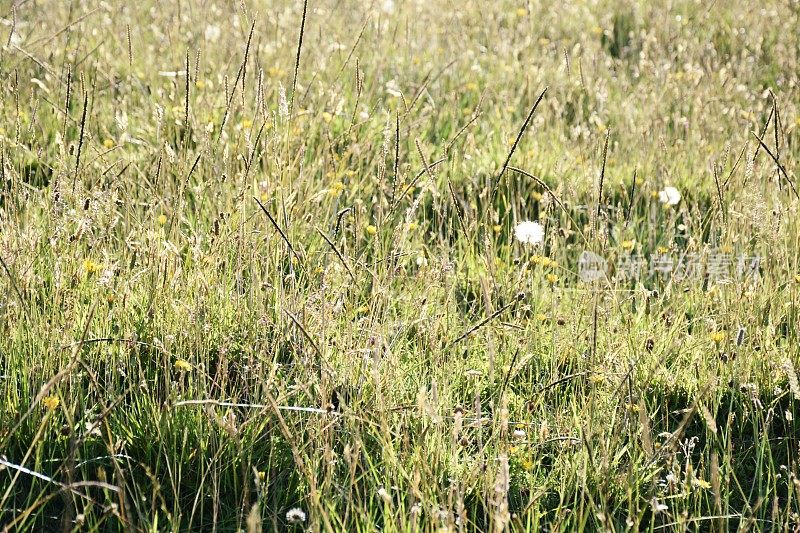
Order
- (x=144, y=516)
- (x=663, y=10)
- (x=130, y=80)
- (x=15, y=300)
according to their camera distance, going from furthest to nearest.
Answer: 1. (x=663, y=10)
2. (x=130, y=80)
3. (x=15, y=300)
4. (x=144, y=516)

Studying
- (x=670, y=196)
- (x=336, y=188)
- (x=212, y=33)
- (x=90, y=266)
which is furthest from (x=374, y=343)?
(x=212, y=33)

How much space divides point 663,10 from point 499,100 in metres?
2.08

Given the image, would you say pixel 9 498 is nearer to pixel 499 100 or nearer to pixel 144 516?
pixel 144 516

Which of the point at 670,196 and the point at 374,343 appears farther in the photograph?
the point at 670,196

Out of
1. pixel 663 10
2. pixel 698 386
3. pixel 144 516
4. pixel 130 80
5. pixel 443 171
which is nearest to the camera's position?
pixel 144 516

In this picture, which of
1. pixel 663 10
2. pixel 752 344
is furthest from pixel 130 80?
pixel 663 10

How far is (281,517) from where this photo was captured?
1999 mm

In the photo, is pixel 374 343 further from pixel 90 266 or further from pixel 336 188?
pixel 336 188

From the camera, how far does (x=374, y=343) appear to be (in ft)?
7.25

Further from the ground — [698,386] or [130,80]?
[130,80]

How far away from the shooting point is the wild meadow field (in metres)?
1.93

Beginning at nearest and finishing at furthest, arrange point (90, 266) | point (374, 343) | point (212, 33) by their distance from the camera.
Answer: point (374, 343), point (90, 266), point (212, 33)

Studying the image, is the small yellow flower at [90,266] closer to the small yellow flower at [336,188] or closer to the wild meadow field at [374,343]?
the wild meadow field at [374,343]

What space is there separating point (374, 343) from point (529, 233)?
3.13 feet
